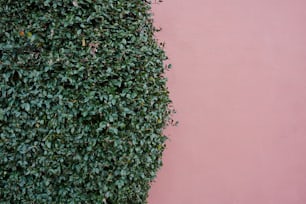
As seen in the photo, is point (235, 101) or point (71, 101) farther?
point (235, 101)

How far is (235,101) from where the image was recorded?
3066 millimetres

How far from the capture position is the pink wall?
9.52 ft

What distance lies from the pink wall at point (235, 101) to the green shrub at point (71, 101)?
791 mm

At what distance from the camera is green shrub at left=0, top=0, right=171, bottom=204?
199 cm

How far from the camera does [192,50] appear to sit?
2.90 meters

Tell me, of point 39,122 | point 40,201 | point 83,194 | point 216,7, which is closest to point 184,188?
point 83,194

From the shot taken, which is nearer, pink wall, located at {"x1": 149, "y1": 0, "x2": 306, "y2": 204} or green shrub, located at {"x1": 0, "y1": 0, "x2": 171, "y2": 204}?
green shrub, located at {"x1": 0, "y1": 0, "x2": 171, "y2": 204}

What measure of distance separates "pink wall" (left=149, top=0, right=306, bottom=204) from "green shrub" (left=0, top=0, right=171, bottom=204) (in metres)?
0.79

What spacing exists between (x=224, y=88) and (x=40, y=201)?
191cm

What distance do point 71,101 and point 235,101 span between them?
1.71m

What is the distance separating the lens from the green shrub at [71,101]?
199cm

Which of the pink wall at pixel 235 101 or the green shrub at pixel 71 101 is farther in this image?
the pink wall at pixel 235 101

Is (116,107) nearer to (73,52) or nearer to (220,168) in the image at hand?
(73,52)

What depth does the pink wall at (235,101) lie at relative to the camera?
2.90m
